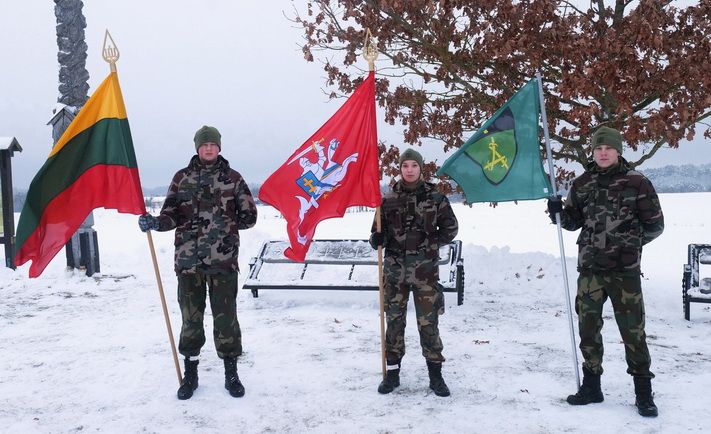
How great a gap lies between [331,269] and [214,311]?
436 centimetres

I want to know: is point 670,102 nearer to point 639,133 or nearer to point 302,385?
point 639,133

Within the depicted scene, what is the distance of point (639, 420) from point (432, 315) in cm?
165

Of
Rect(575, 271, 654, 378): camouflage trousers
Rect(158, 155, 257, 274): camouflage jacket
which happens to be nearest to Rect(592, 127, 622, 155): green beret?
Rect(575, 271, 654, 378): camouflage trousers

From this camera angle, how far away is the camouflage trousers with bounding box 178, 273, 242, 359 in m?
4.58

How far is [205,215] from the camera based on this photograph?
458cm

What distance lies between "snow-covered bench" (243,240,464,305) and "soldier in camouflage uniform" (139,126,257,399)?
10.3 feet

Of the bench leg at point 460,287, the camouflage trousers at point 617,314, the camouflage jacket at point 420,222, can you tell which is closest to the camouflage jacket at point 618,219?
the camouflage trousers at point 617,314

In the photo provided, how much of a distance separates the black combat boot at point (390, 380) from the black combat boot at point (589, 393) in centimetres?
137

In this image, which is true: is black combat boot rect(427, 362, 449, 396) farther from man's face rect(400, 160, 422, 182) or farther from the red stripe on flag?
the red stripe on flag

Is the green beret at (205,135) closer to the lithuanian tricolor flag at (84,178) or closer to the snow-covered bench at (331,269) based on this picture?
the lithuanian tricolor flag at (84,178)

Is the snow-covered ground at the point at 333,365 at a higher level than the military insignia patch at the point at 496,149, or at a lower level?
lower

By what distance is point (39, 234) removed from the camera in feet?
14.8

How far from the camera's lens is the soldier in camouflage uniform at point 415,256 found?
4.54m

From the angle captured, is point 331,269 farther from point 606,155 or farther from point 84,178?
point 606,155
